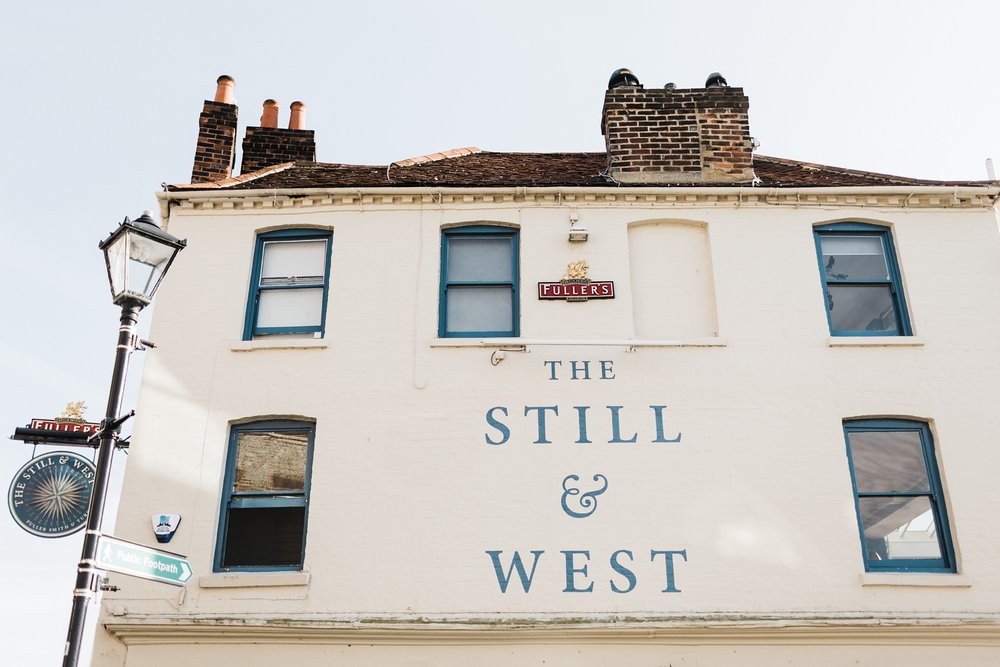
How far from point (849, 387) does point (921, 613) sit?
2.70 metres

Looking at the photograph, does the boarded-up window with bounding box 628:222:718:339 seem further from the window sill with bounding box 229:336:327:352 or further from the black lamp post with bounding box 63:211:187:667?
the black lamp post with bounding box 63:211:187:667

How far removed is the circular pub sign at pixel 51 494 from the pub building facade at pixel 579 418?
1.36 metres

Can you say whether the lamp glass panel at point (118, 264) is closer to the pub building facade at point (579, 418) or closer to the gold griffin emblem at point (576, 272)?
the pub building facade at point (579, 418)

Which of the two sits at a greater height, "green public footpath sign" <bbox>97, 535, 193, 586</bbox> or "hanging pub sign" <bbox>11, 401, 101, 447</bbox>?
"hanging pub sign" <bbox>11, 401, 101, 447</bbox>

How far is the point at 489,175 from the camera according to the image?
14.0 m

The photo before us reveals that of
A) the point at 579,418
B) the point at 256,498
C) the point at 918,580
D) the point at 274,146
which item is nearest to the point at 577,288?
the point at 579,418

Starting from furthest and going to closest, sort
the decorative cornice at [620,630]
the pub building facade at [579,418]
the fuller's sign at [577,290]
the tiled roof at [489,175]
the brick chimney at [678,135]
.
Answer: the brick chimney at [678,135] → the tiled roof at [489,175] → the fuller's sign at [577,290] → the pub building facade at [579,418] → the decorative cornice at [620,630]

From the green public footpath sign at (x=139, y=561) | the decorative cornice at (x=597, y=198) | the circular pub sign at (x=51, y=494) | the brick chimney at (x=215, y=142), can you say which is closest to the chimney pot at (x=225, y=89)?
the brick chimney at (x=215, y=142)

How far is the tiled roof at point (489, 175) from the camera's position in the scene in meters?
13.4

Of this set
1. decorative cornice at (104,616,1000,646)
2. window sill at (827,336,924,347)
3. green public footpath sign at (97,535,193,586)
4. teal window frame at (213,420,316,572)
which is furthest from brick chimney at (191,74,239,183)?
window sill at (827,336,924,347)

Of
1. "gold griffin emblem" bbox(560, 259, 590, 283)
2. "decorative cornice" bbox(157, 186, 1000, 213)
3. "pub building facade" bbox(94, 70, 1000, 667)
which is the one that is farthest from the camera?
"decorative cornice" bbox(157, 186, 1000, 213)

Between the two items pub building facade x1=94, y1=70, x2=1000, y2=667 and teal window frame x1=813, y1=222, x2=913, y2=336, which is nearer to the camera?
pub building facade x1=94, y1=70, x2=1000, y2=667

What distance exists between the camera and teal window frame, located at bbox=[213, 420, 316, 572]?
11258 millimetres

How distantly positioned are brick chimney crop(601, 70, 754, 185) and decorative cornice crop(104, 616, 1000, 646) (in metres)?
6.02
